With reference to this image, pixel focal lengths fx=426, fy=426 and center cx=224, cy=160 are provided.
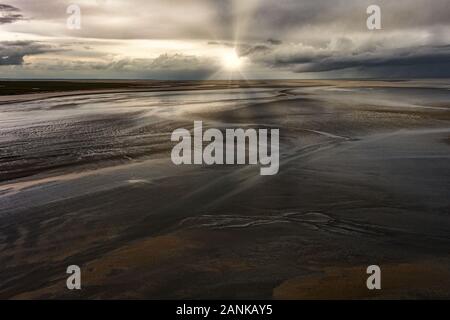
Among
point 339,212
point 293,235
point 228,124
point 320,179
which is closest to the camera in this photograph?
point 293,235

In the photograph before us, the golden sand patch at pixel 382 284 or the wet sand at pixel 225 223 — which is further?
the wet sand at pixel 225 223

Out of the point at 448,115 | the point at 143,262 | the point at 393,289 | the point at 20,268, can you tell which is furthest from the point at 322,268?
the point at 448,115

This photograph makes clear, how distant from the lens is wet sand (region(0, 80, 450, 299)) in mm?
6031

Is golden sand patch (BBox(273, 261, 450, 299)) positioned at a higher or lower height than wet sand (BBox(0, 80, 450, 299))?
lower

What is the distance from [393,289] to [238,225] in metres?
3.13

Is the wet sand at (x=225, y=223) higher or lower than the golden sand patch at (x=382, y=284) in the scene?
higher

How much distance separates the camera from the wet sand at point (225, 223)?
19.8ft

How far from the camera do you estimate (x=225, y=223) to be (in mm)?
8219

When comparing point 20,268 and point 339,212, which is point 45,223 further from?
point 339,212

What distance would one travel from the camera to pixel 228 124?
22672 mm

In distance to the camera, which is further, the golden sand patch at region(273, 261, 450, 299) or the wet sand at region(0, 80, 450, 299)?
the wet sand at region(0, 80, 450, 299)

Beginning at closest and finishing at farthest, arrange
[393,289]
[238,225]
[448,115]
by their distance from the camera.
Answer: [393,289]
[238,225]
[448,115]

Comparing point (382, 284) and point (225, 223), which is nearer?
point (382, 284)

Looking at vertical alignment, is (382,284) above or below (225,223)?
below
